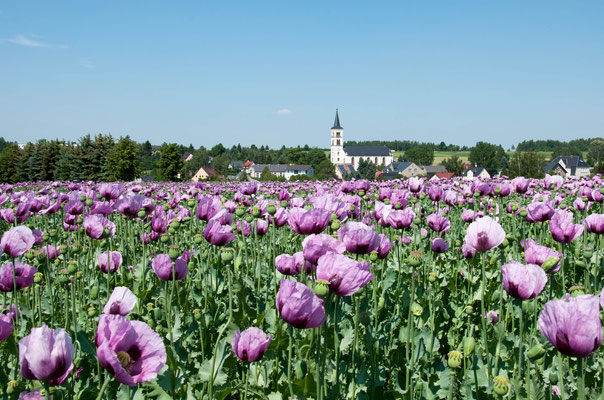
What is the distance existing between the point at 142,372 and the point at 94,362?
4.03ft

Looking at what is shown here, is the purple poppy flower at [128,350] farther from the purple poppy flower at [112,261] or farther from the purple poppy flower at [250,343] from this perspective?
the purple poppy flower at [112,261]

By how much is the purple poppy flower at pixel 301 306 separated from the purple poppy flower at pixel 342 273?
0.43 feet

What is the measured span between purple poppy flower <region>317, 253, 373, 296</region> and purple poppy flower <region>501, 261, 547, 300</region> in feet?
2.38

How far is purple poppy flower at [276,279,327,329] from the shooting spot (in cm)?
147

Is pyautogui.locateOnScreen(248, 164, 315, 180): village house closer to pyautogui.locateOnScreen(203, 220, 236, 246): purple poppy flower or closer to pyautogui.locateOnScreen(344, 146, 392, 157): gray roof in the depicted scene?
pyautogui.locateOnScreen(344, 146, 392, 157): gray roof

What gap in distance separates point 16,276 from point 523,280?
8.67 ft

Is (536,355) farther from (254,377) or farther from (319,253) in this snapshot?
(254,377)

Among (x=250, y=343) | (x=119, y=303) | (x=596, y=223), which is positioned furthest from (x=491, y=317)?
(x=119, y=303)

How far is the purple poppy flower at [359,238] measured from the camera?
207cm

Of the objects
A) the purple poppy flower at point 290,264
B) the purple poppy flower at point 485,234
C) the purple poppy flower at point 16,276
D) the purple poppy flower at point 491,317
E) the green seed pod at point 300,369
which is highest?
the purple poppy flower at point 485,234

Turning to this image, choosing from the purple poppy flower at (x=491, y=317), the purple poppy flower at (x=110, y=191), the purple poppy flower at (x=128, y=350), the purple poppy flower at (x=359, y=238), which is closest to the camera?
the purple poppy flower at (x=128, y=350)

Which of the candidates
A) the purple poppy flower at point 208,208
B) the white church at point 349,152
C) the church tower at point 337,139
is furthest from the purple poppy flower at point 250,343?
the church tower at point 337,139

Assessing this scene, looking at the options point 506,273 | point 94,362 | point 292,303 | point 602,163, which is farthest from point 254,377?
point 602,163

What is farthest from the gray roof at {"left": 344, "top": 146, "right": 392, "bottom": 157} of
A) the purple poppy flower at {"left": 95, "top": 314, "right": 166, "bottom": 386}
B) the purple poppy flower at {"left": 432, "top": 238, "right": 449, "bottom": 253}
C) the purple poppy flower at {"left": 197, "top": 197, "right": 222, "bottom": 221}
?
the purple poppy flower at {"left": 95, "top": 314, "right": 166, "bottom": 386}
